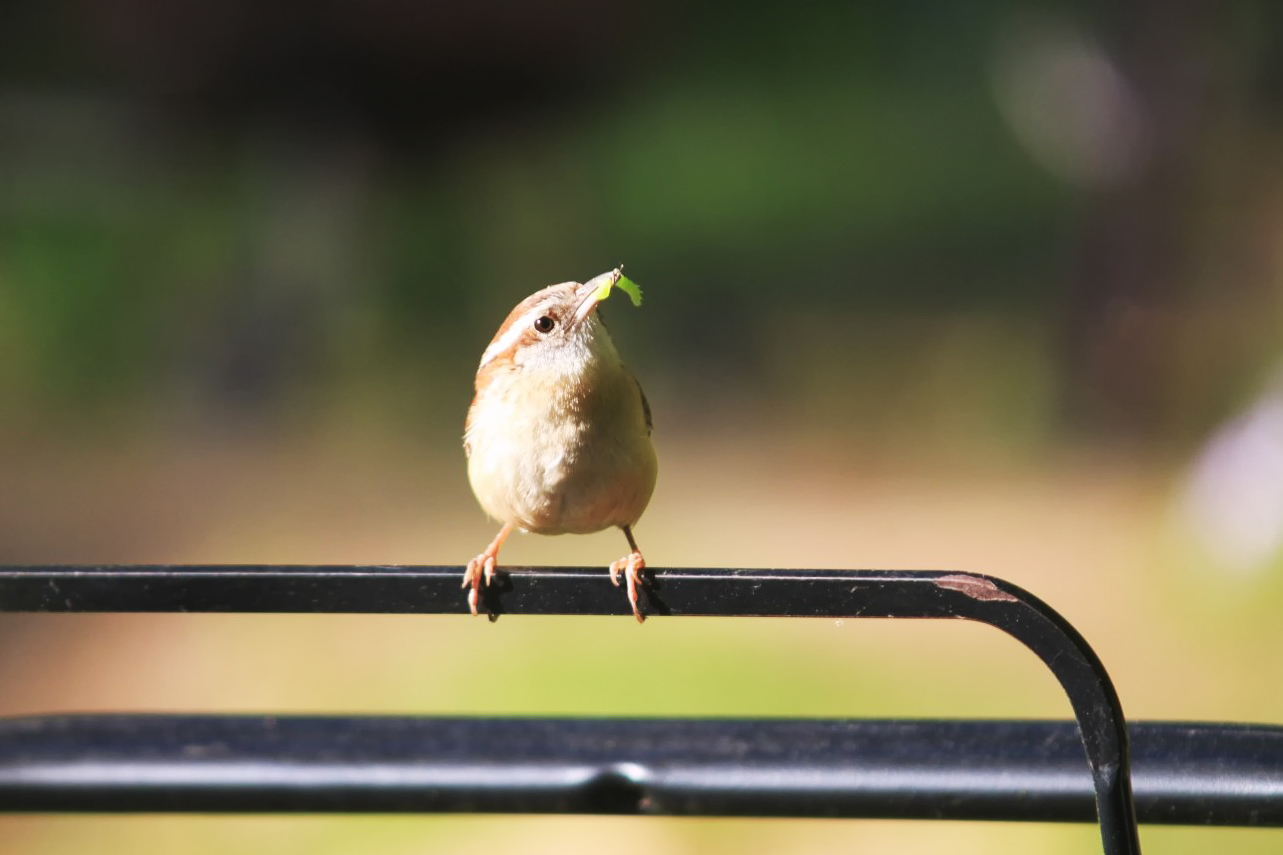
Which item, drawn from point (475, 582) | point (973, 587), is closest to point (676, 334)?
point (475, 582)

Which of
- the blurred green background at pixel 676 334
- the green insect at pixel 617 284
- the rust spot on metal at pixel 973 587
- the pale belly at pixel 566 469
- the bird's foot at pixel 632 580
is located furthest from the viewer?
the blurred green background at pixel 676 334

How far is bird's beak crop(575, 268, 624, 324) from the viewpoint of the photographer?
2.23 meters

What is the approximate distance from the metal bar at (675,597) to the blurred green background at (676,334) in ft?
12.5

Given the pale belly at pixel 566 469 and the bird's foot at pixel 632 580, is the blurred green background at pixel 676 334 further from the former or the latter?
the bird's foot at pixel 632 580

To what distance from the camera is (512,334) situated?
8.68 feet

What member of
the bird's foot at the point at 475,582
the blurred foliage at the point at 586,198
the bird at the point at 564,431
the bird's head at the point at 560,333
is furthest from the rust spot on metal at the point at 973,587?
the blurred foliage at the point at 586,198

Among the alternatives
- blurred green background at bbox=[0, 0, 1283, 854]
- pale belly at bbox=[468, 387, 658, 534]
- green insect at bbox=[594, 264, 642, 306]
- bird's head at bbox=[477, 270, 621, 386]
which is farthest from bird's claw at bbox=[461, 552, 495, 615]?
blurred green background at bbox=[0, 0, 1283, 854]

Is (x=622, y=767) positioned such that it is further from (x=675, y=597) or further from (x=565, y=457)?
(x=565, y=457)

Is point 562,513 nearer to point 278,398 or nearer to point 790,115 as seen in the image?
point 278,398

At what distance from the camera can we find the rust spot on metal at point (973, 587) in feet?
4.99

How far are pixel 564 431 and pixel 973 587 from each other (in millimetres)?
1132

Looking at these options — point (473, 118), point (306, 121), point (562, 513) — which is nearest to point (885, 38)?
point (473, 118)

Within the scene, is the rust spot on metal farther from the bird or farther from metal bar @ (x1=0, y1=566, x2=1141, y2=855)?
the bird

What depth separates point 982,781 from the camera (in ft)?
6.00
